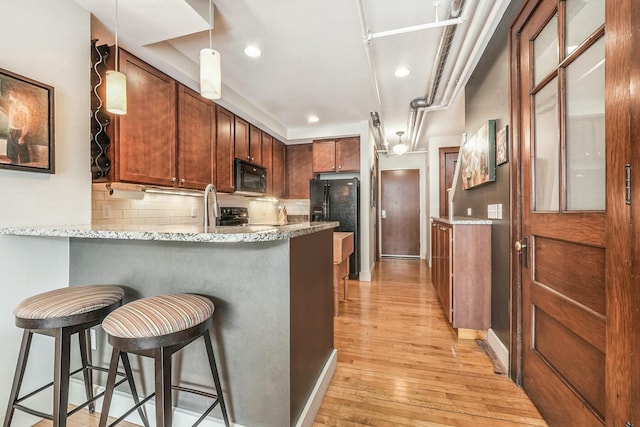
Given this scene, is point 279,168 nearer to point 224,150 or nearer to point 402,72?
point 224,150

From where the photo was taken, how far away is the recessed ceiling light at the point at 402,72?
109 inches

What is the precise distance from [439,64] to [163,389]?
3.00 m

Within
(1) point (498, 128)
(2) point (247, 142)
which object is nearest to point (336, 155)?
(2) point (247, 142)

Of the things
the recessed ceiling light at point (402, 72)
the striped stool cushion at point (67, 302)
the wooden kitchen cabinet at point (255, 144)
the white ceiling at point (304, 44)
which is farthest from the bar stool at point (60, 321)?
the recessed ceiling light at point (402, 72)

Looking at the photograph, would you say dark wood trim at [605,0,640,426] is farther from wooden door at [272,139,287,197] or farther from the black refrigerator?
wooden door at [272,139,287,197]

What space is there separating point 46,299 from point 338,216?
11.6 feet

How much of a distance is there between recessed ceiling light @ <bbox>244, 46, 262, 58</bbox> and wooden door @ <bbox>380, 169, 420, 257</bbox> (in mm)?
4667

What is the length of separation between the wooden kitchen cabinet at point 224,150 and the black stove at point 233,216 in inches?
15.9

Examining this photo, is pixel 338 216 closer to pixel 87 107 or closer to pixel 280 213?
pixel 280 213

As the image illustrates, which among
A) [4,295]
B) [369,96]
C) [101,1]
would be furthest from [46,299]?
[369,96]

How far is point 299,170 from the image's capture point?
4918 mm

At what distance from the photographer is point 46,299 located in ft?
3.97

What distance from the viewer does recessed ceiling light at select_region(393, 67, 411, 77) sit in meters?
2.77

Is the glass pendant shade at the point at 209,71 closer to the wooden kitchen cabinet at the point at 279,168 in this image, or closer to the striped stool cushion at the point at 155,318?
the striped stool cushion at the point at 155,318
